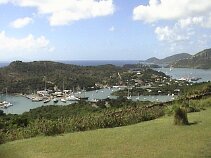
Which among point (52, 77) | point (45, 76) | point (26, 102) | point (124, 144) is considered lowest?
point (26, 102)

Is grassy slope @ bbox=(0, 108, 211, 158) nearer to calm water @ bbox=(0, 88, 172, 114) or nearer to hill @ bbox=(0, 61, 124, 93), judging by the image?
calm water @ bbox=(0, 88, 172, 114)

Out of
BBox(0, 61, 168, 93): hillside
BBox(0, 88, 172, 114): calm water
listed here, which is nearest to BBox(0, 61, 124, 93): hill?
BBox(0, 61, 168, 93): hillside

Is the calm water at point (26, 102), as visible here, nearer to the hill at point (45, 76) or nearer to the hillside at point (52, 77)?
the hillside at point (52, 77)

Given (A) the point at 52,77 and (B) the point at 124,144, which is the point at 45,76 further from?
(B) the point at 124,144

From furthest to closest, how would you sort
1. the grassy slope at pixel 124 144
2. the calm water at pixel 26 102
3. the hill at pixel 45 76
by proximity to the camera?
the hill at pixel 45 76, the calm water at pixel 26 102, the grassy slope at pixel 124 144

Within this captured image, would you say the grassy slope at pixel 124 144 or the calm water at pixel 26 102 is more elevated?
the grassy slope at pixel 124 144

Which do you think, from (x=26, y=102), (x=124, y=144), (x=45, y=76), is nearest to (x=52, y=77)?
(x=45, y=76)

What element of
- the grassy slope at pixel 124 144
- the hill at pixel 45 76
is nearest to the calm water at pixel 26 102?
the hill at pixel 45 76

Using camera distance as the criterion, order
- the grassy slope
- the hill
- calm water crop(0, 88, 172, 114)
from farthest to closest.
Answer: the hill, calm water crop(0, 88, 172, 114), the grassy slope

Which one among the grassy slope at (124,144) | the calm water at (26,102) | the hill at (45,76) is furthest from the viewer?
the hill at (45,76)
